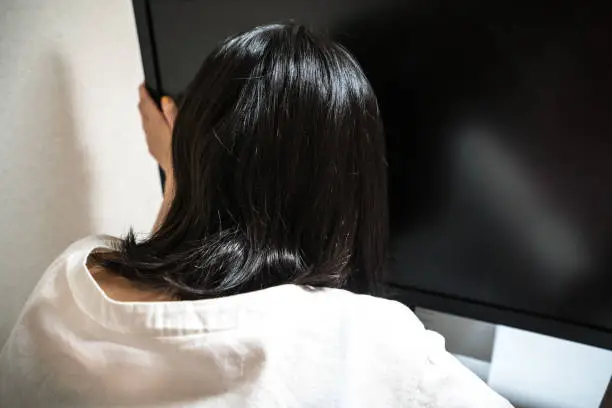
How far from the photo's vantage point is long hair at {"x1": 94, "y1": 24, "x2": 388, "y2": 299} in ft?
1.78

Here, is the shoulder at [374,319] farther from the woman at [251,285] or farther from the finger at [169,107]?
the finger at [169,107]

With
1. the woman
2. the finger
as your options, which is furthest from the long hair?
the finger

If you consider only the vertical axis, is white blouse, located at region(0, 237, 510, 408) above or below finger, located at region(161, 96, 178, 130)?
below

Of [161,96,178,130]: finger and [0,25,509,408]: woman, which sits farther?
[161,96,178,130]: finger

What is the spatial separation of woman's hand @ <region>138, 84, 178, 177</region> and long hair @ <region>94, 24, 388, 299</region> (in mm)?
247

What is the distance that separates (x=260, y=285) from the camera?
0.56 meters

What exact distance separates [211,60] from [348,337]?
11.1 inches

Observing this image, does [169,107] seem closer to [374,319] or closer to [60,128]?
[60,128]

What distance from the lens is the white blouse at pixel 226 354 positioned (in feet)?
1.63

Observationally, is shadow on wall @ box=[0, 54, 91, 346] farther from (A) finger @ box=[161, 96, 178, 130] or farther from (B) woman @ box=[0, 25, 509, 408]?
(B) woman @ box=[0, 25, 509, 408]

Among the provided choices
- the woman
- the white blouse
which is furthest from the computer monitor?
the white blouse

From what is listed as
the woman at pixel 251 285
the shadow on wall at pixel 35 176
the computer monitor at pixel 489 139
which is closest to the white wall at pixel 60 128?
the shadow on wall at pixel 35 176

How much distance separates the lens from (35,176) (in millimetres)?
862

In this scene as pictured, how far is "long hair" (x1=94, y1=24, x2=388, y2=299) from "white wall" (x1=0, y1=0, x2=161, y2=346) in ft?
1.06
